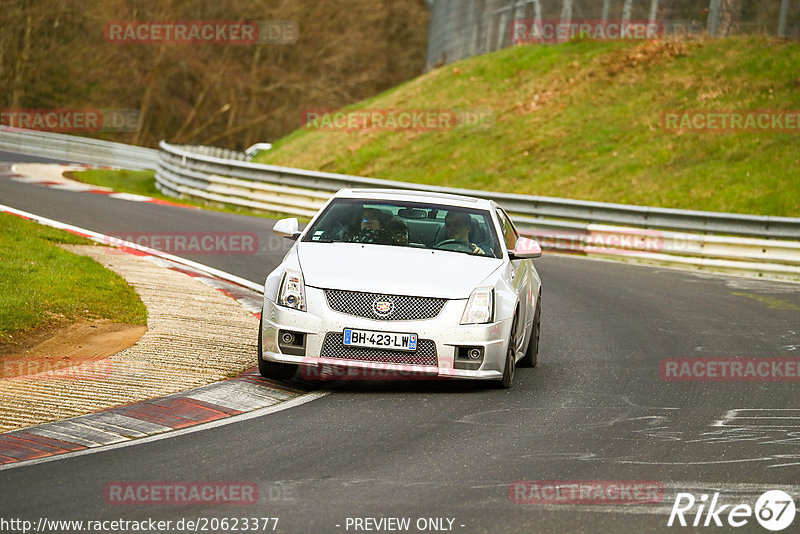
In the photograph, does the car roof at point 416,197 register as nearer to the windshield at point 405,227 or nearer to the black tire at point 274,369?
the windshield at point 405,227

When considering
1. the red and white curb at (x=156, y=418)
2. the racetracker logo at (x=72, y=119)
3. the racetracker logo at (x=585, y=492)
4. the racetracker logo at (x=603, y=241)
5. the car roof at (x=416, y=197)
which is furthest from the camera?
the racetracker logo at (x=72, y=119)

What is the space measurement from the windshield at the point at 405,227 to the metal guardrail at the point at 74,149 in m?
33.1

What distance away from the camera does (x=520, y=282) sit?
10.2 meters

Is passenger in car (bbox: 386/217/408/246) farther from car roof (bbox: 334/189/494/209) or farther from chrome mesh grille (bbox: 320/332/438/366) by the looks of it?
chrome mesh grille (bbox: 320/332/438/366)

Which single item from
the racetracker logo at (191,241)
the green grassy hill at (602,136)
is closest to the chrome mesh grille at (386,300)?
the racetracker logo at (191,241)

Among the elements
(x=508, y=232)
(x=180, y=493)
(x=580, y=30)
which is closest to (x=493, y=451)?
(x=180, y=493)

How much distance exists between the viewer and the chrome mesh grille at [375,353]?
885 cm

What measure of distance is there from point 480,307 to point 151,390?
2.55 m

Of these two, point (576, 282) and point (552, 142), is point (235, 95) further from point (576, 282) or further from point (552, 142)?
point (576, 282)

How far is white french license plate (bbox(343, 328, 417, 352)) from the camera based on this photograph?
8.81m

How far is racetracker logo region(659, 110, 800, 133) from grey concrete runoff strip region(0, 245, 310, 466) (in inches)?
732

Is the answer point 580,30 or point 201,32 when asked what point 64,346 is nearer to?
point 580,30

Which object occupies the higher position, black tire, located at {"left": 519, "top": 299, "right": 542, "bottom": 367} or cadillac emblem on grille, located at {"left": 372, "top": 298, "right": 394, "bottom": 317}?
cadillac emblem on grille, located at {"left": 372, "top": 298, "right": 394, "bottom": 317}

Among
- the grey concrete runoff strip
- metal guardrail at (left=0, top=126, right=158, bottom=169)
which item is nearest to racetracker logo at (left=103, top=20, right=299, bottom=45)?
metal guardrail at (left=0, top=126, right=158, bottom=169)
